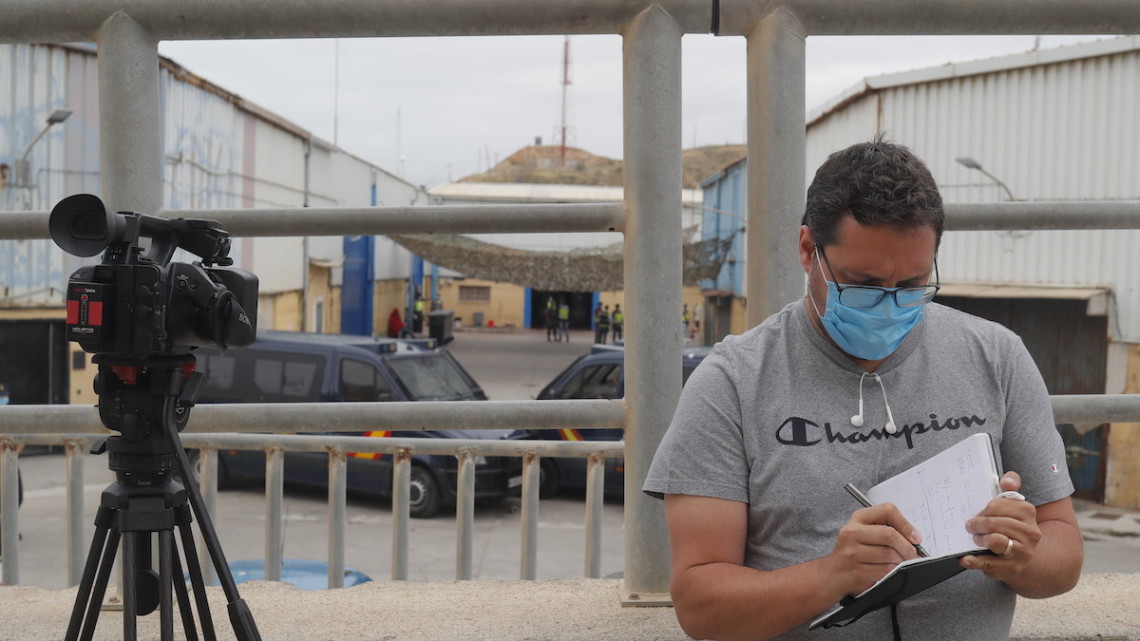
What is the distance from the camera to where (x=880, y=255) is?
62.6 inches

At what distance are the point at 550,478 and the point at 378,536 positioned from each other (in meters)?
2.11

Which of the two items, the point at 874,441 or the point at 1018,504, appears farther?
the point at 874,441

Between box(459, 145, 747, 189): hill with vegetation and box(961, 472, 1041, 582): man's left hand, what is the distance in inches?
2117

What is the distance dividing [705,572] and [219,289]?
0.93 meters

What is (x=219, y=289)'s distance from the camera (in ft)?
5.88

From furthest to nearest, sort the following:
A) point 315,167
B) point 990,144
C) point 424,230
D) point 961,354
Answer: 1. point 315,167
2. point 990,144
3. point 424,230
4. point 961,354

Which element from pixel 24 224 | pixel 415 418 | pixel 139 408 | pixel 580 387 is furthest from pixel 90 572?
pixel 580 387

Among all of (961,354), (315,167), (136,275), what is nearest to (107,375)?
(136,275)

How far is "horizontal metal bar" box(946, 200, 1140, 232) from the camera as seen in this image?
212 cm

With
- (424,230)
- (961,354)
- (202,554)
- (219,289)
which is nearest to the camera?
(961,354)

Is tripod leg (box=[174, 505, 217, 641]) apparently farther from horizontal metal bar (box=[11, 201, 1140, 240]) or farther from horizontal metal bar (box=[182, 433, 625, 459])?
horizontal metal bar (box=[182, 433, 625, 459])

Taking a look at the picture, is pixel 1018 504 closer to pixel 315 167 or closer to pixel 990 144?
pixel 990 144

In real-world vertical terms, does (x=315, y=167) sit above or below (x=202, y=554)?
above

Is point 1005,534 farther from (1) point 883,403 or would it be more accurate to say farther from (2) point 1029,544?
(1) point 883,403
